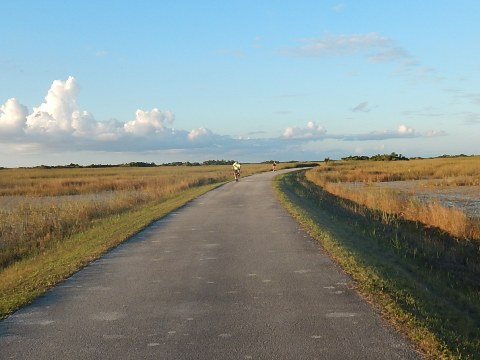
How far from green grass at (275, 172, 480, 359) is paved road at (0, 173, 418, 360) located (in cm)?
28

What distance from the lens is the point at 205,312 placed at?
6562 mm

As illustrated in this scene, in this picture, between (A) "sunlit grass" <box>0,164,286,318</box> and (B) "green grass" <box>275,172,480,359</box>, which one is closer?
(B) "green grass" <box>275,172,480,359</box>

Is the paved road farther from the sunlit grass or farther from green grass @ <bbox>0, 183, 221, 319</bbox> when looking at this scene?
the sunlit grass

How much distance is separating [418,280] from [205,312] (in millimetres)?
4766

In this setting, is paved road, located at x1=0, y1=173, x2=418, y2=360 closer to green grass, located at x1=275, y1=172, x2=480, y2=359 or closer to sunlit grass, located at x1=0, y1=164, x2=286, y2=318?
green grass, located at x1=275, y1=172, x2=480, y2=359

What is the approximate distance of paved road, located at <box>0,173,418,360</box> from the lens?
5312 mm

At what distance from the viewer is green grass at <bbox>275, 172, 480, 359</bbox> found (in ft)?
18.5

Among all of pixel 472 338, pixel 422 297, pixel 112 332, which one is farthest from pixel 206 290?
pixel 472 338

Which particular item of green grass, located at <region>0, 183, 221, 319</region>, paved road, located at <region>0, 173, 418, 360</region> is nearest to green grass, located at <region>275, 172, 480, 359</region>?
paved road, located at <region>0, 173, 418, 360</region>

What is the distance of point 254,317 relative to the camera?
633 cm

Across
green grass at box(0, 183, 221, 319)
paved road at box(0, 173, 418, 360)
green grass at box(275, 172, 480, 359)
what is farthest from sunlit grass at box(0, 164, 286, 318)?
green grass at box(275, 172, 480, 359)

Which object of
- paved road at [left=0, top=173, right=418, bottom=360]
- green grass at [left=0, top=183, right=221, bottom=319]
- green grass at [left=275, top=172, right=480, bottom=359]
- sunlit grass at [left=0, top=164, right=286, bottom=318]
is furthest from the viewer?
sunlit grass at [left=0, top=164, right=286, bottom=318]

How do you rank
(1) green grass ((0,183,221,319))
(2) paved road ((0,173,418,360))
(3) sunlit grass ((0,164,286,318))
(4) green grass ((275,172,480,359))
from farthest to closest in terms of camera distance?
1. (3) sunlit grass ((0,164,286,318))
2. (1) green grass ((0,183,221,319))
3. (4) green grass ((275,172,480,359))
4. (2) paved road ((0,173,418,360))

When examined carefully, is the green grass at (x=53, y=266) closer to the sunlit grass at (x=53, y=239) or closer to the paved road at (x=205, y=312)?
the sunlit grass at (x=53, y=239)
